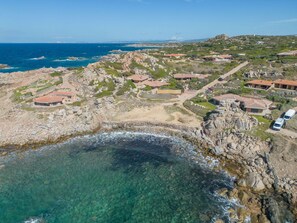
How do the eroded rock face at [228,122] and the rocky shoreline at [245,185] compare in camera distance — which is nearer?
the rocky shoreline at [245,185]

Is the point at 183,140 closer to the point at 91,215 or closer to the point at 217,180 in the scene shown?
the point at 217,180

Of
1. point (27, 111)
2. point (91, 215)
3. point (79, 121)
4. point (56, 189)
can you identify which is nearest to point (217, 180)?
point (91, 215)

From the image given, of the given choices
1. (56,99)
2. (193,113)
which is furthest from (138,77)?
(193,113)

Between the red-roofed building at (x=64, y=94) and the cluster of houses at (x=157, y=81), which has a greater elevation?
the red-roofed building at (x=64, y=94)

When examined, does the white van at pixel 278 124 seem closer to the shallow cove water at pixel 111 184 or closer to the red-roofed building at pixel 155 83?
the shallow cove water at pixel 111 184

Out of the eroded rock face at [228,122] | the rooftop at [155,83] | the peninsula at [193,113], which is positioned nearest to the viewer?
the peninsula at [193,113]

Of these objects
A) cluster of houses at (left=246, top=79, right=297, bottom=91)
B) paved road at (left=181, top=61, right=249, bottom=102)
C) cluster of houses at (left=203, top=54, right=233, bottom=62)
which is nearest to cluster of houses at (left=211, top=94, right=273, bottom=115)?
paved road at (left=181, top=61, right=249, bottom=102)

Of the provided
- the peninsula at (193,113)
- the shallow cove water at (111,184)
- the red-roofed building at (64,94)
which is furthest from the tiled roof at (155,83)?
the shallow cove water at (111,184)

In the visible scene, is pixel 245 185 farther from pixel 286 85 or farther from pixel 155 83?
pixel 155 83
